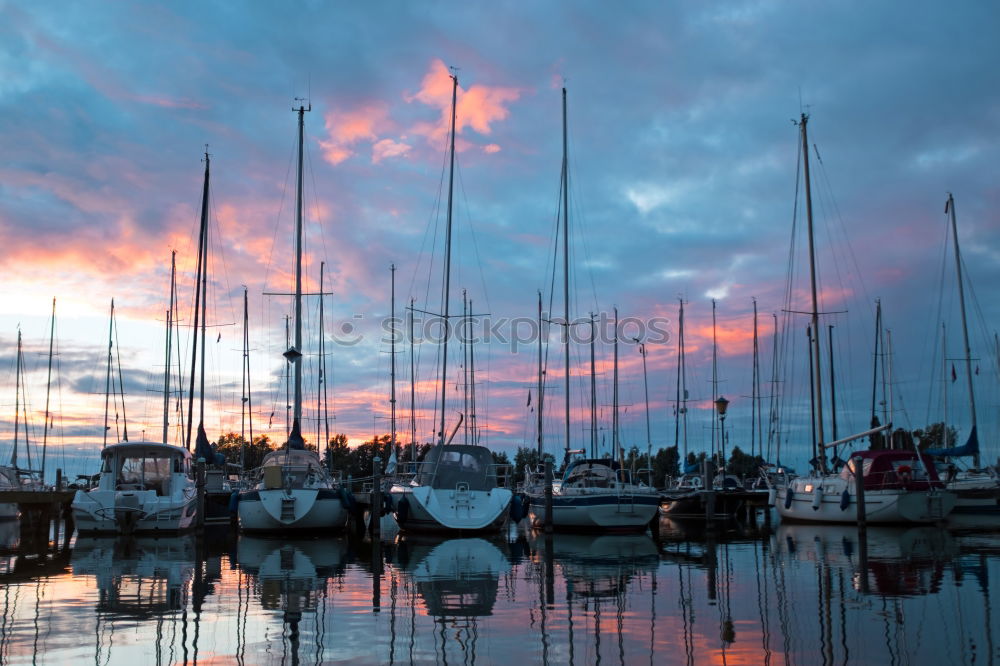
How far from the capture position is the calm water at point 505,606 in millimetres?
10688

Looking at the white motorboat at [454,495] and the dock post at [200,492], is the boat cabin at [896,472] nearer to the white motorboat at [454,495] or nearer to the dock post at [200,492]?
the white motorboat at [454,495]

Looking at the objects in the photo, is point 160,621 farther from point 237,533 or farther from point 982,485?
point 982,485

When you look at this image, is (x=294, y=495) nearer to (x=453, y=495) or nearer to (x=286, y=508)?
(x=286, y=508)

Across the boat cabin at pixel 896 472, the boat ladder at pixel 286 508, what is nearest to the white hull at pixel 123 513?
the boat ladder at pixel 286 508

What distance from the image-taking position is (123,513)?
97.2 feet

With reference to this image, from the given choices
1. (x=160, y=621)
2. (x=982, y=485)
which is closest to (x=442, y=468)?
(x=160, y=621)

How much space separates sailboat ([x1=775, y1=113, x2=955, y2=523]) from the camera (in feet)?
109

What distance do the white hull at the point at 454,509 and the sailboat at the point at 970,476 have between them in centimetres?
2381

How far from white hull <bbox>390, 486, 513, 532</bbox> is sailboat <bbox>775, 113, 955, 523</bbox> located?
46.5 feet

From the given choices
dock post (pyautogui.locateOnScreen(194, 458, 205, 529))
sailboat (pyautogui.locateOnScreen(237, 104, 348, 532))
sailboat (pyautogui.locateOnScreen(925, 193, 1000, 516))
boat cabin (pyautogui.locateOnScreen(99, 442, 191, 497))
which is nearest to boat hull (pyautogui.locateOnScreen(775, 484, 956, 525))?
sailboat (pyautogui.locateOnScreen(925, 193, 1000, 516))

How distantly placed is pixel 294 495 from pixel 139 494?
5.72 metres

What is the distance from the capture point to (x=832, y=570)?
18.9 m

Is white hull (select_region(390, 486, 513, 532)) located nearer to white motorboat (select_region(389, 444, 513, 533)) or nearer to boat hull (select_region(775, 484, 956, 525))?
white motorboat (select_region(389, 444, 513, 533))

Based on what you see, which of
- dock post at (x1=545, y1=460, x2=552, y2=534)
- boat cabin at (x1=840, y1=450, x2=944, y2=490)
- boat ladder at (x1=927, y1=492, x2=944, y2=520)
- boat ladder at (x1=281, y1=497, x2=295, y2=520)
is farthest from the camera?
boat cabin at (x1=840, y1=450, x2=944, y2=490)
